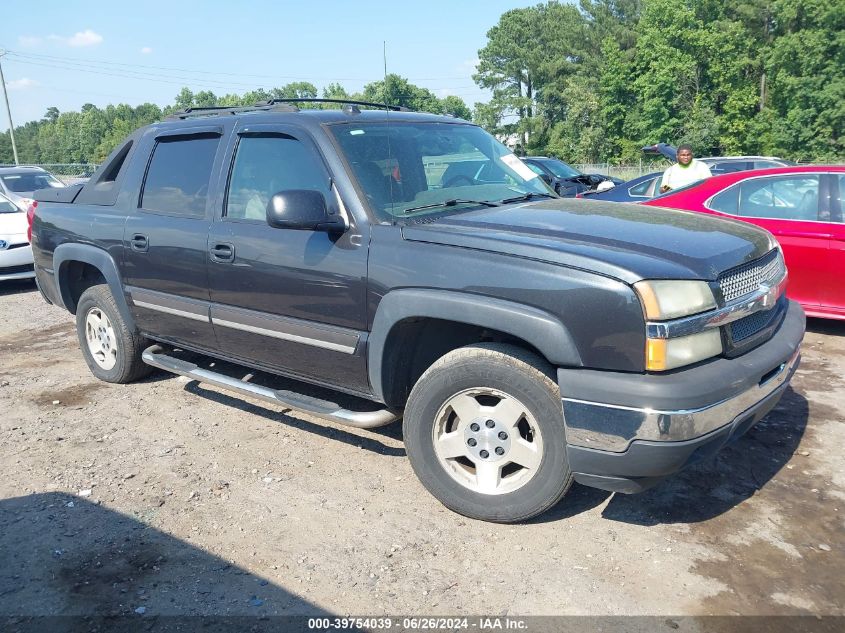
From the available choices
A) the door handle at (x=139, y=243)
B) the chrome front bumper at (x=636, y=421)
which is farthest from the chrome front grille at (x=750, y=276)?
the door handle at (x=139, y=243)

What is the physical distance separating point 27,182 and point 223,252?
11020mm

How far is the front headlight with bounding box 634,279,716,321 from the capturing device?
2.78m

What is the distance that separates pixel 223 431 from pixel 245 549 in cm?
150

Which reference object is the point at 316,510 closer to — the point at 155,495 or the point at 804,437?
the point at 155,495

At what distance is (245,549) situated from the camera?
10.7ft

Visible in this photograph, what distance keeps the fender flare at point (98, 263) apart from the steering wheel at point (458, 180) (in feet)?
8.21

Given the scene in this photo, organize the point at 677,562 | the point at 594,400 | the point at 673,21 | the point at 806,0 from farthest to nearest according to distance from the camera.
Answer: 1. the point at 673,21
2. the point at 806,0
3. the point at 677,562
4. the point at 594,400

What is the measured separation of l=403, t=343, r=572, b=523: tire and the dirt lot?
17cm

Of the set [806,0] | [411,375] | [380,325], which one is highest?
[806,0]

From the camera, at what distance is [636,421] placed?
110 inches

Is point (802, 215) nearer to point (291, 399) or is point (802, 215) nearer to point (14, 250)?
point (291, 399)

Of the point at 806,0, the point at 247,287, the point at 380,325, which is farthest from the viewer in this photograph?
the point at 806,0

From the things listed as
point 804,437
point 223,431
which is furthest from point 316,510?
point 804,437

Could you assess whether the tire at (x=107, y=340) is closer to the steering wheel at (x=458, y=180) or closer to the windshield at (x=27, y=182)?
the steering wheel at (x=458, y=180)
